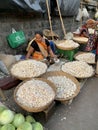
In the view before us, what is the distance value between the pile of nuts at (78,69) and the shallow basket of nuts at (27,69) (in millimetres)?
647

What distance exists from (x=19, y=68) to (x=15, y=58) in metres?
0.74

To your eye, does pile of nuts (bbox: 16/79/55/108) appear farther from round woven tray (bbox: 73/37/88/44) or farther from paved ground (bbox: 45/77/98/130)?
round woven tray (bbox: 73/37/88/44)

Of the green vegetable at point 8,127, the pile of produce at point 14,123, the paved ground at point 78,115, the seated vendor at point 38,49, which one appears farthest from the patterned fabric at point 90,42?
the green vegetable at point 8,127

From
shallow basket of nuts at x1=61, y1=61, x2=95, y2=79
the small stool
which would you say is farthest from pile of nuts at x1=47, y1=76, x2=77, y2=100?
shallow basket of nuts at x1=61, y1=61, x2=95, y2=79

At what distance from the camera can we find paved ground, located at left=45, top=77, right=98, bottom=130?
8.02 feet

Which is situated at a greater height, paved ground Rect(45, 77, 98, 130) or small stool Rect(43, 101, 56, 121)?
small stool Rect(43, 101, 56, 121)

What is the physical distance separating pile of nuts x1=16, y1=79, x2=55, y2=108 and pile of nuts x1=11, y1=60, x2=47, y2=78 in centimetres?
29

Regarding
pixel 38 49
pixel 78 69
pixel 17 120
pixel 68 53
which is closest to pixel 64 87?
Answer: pixel 78 69

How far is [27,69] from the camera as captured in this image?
9.96 ft

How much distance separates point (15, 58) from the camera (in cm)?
375

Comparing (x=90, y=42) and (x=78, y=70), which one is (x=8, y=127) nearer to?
(x=78, y=70)

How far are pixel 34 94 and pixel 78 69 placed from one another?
1.47 metres

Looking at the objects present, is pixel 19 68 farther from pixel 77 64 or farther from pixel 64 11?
pixel 64 11

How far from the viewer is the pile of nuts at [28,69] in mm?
2910
